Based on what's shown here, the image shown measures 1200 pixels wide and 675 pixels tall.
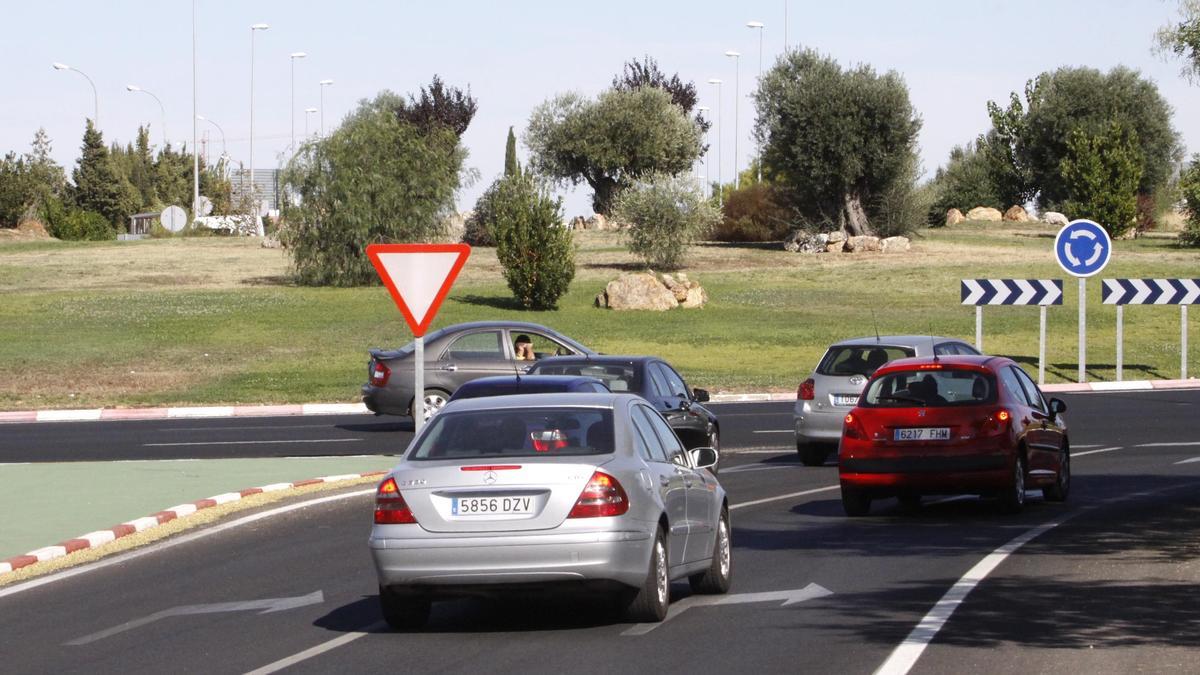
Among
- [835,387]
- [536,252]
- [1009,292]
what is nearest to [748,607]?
[835,387]

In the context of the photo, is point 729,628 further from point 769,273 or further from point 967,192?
point 967,192

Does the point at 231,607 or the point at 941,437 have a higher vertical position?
the point at 941,437

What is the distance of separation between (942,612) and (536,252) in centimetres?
3988

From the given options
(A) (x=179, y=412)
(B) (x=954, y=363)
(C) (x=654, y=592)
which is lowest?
(A) (x=179, y=412)

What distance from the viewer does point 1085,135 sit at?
254 feet

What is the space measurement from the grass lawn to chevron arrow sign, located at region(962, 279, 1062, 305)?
2.71 metres

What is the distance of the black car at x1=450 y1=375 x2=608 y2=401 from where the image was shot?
14352 mm

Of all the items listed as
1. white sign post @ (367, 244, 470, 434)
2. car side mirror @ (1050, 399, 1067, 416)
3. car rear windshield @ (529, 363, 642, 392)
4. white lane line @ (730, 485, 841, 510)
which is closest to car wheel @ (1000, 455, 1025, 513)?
car side mirror @ (1050, 399, 1067, 416)

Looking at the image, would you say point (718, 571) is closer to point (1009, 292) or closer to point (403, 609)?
point (403, 609)

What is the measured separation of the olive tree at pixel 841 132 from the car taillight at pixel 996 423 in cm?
5181

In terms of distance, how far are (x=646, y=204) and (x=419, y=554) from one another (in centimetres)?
5152

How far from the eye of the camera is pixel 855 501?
16172 mm

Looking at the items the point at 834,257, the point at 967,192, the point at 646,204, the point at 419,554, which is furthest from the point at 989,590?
the point at 967,192

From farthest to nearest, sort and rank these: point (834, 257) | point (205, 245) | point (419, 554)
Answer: point (205, 245) < point (834, 257) < point (419, 554)
